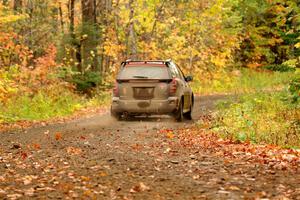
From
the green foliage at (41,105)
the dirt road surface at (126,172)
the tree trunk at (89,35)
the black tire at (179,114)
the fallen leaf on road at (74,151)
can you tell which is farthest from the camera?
the tree trunk at (89,35)

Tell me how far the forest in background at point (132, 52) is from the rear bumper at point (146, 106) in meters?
1.75

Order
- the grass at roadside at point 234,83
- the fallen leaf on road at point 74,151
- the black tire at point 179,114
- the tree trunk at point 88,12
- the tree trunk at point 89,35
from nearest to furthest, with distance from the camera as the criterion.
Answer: the fallen leaf on road at point 74,151
the black tire at point 179,114
the tree trunk at point 89,35
the tree trunk at point 88,12
the grass at roadside at point 234,83

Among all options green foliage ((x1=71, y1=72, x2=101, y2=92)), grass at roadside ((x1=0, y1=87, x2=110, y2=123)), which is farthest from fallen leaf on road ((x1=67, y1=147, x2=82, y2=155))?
green foliage ((x1=71, y1=72, x2=101, y2=92))

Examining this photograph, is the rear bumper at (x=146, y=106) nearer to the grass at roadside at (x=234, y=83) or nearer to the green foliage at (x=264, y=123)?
the green foliage at (x=264, y=123)

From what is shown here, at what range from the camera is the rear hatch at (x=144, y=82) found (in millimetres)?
17250

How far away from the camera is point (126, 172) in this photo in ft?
28.6

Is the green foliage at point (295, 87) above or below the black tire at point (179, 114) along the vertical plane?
above

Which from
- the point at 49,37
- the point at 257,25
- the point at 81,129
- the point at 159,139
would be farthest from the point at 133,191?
the point at 257,25

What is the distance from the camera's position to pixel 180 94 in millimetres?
17703

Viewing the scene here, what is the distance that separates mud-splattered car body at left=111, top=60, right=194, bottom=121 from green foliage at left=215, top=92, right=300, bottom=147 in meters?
1.52

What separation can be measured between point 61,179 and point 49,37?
24.0 m

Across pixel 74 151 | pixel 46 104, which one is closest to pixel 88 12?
Answer: pixel 46 104

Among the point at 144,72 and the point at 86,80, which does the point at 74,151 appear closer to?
the point at 144,72

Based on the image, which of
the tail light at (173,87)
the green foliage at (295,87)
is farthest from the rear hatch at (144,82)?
the green foliage at (295,87)
